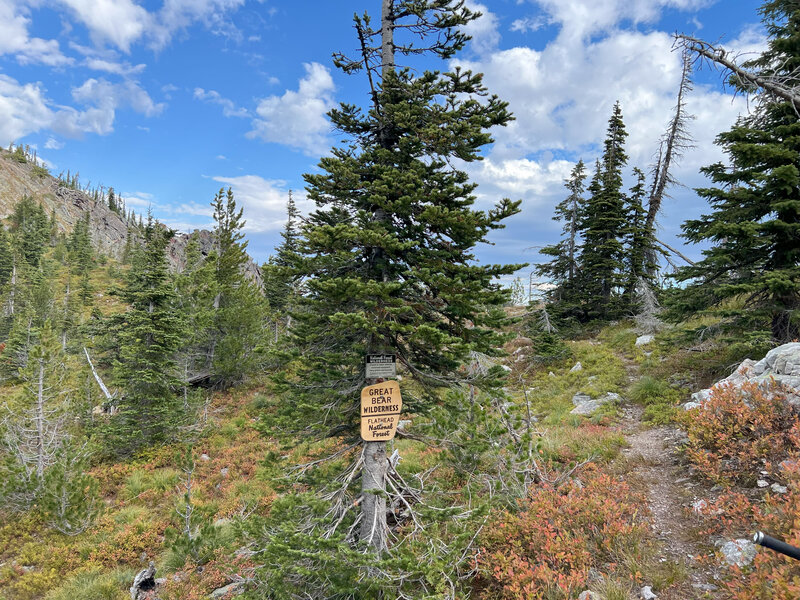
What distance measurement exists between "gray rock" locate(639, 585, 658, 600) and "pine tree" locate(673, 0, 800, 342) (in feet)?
30.7

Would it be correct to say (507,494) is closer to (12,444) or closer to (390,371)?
(390,371)

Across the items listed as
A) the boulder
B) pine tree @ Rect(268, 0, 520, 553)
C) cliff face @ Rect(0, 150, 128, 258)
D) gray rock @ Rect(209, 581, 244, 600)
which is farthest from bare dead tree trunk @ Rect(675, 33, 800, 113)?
cliff face @ Rect(0, 150, 128, 258)

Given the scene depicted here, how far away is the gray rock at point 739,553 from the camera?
4.47m

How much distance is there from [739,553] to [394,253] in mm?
6042

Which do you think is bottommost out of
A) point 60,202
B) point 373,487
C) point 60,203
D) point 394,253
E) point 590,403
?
point 590,403

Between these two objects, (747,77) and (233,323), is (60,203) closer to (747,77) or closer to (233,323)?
(233,323)

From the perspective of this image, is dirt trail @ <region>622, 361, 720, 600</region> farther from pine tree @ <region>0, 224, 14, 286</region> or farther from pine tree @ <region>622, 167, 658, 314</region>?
pine tree @ <region>0, 224, 14, 286</region>

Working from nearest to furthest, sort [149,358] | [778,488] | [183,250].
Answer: [778,488], [149,358], [183,250]

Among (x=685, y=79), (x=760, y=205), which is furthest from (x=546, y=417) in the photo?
(x=685, y=79)

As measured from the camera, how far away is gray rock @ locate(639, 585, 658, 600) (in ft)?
14.5

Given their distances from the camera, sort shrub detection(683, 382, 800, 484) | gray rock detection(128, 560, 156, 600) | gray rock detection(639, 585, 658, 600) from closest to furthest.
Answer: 1. gray rock detection(639, 585, 658, 600)
2. shrub detection(683, 382, 800, 484)
3. gray rock detection(128, 560, 156, 600)

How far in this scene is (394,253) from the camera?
5.66m

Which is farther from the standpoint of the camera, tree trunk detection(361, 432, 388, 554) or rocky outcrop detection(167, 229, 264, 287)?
rocky outcrop detection(167, 229, 264, 287)

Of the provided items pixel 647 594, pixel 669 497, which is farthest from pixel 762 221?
pixel 647 594
